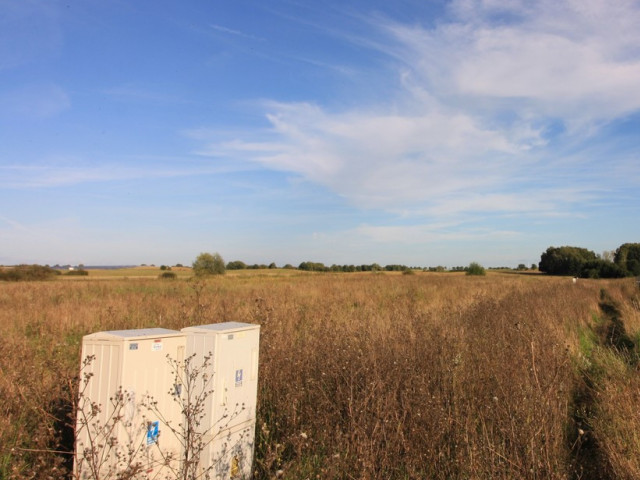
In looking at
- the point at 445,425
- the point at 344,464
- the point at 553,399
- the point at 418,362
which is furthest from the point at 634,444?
the point at 344,464

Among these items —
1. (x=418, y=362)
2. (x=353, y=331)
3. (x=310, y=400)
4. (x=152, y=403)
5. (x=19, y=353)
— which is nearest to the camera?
(x=152, y=403)

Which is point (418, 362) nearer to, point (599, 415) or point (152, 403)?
point (599, 415)

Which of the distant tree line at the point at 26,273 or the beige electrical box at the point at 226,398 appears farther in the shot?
the distant tree line at the point at 26,273

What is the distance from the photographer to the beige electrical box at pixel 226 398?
131 inches

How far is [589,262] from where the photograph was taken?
61.3m

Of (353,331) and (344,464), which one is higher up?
(353,331)

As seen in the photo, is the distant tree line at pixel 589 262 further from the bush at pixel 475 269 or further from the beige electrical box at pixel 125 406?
the beige electrical box at pixel 125 406

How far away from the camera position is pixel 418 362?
5.17 metres

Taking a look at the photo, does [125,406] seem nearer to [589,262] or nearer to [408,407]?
[408,407]

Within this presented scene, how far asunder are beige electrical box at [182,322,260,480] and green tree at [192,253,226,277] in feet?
129

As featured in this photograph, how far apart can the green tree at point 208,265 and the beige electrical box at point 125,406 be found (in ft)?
130

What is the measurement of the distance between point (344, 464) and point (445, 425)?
1153 mm

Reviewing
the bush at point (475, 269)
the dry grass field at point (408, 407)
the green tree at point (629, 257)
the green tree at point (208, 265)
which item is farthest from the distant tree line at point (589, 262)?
the dry grass field at point (408, 407)

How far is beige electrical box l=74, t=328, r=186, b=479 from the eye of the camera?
3.04 metres
